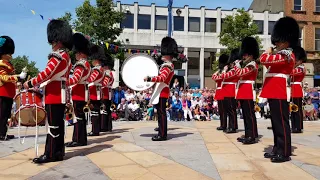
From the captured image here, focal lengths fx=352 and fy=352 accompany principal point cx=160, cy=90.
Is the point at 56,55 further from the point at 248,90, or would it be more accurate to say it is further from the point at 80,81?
the point at 248,90

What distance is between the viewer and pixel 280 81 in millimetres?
5523

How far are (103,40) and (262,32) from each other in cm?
2118

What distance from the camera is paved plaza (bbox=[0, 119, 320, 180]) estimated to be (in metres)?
4.56

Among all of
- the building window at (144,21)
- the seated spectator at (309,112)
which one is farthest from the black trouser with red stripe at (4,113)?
the building window at (144,21)

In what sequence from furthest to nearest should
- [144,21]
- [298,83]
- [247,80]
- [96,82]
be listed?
[144,21], [298,83], [96,82], [247,80]

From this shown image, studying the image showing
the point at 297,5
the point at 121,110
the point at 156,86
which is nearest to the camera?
the point at 156,86

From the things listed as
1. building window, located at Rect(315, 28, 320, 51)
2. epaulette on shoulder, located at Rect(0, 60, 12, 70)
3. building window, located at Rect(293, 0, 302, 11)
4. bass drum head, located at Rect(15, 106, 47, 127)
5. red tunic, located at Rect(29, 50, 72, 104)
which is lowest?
bass drum head, located at Rect(15, 106, 47, 127)

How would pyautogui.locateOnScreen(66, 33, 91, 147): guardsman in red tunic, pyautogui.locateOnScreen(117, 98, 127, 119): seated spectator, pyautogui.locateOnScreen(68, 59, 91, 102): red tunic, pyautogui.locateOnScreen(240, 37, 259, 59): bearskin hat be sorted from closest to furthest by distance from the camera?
pyautogui.locateOnScreen(68, 59, 91, 102): red tunic → pyautogui.locateOnScreen(66, 33, 91, 147): guardsman in red tunic → pyautogui.locateOnScreen(240, 37, 259, 59): bearskin hat → pyautogui.locateOnScreen(117, 98, 127, 119): seated spectator

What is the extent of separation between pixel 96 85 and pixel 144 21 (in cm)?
2978

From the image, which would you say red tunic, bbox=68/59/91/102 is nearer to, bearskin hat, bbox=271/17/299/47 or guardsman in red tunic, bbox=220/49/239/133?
guardsman in red tunic, bbox=220/49/239/133

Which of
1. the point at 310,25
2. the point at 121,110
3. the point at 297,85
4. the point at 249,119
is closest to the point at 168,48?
the point at 249,119

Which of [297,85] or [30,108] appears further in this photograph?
[297,85]

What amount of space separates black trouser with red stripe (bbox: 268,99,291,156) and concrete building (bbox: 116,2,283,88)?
30.7 m

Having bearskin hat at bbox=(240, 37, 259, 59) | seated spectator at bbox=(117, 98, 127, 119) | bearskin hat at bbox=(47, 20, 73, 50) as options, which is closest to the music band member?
bearskin hat at bbox=(240, 37, 259, 59)
